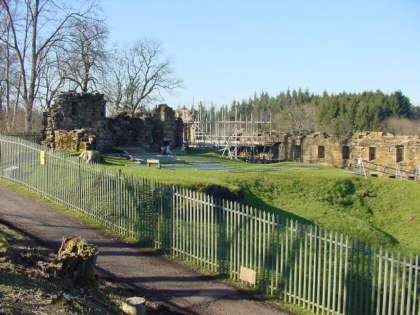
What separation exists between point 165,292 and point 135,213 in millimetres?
3202

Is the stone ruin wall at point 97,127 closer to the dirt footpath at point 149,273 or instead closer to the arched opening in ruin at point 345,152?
the dirt footpath at point 149,273

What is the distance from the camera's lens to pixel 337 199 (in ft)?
61.5

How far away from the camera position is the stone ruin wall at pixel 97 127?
994 inches

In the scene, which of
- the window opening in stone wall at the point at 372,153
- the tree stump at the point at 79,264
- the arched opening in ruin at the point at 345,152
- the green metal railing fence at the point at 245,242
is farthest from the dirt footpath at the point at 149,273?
the arched opening in ruin at the point at 345,152

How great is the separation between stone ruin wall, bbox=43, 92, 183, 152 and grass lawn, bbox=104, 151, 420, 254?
24.9 feet

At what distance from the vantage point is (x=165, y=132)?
116 feet

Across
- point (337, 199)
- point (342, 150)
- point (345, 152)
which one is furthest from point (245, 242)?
point (345, 152)

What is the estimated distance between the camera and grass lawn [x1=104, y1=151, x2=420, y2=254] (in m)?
14.8

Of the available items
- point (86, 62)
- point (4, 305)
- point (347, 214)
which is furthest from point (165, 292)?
point (86, 62)


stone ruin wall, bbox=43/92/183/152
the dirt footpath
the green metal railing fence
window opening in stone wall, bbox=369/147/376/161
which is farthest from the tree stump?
window opening in stone wall, bbox=369/147/376/161

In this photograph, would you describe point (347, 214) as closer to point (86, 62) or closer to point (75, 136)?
point (75, 136)

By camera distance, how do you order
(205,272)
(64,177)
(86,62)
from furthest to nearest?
(86,62) → (64,177) → (205,272)

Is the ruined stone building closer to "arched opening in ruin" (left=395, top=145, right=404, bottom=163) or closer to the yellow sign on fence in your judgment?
"arched opening in ruin" (left=395, top=145, right=404, bottom=163)

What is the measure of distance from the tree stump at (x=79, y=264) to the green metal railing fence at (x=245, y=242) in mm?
2702
